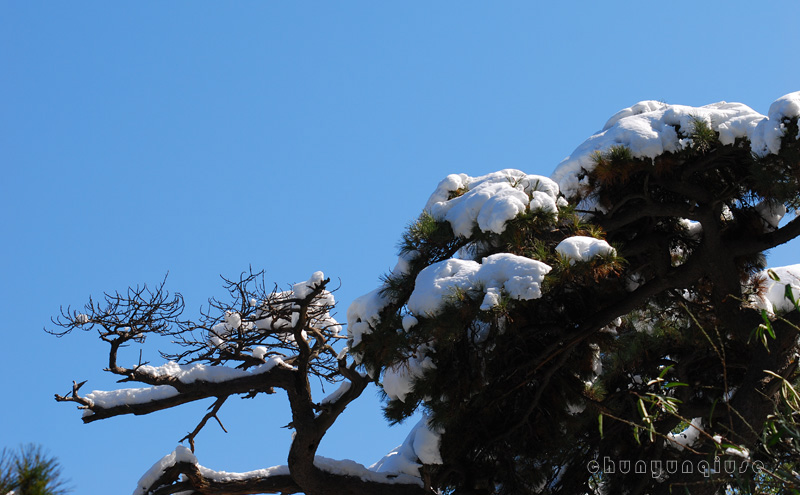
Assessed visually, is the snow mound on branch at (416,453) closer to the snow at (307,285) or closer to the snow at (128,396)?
the snow at (307,285)

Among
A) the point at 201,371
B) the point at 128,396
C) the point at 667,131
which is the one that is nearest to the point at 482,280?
the point at 667,131

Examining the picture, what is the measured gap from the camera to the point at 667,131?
4.82 meters

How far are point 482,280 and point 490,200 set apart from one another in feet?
2.44

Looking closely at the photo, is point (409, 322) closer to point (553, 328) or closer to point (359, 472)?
point (553, 328)

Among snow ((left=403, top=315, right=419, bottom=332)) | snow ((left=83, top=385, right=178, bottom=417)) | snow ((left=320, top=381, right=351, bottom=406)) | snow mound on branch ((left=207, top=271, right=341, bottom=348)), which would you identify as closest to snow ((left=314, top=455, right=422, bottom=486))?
snow ((left=320, top=381, right=351, bottom=406))

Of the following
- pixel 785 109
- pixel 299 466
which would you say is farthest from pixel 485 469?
pixel 785 109

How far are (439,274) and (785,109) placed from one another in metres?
2.47

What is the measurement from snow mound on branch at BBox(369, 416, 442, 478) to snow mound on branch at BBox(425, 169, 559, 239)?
155 centimetres

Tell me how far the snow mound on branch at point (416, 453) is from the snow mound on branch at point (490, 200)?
5.08 feet

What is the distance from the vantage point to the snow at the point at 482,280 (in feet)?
12.9

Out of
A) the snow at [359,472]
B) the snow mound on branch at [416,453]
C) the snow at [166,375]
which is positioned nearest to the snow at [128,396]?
the snow at [166,375]

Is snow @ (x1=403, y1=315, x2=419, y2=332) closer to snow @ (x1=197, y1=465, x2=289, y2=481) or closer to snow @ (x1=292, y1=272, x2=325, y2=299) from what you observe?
snow @ (x1=292, y1=272, x2=325, y2=299)

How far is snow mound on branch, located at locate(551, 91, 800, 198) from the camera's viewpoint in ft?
14.9

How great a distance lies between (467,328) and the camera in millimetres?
4363
